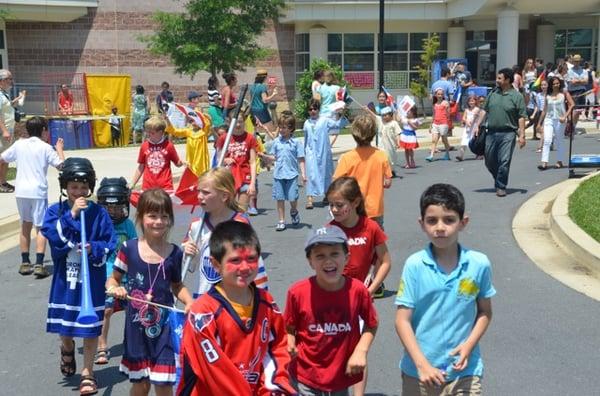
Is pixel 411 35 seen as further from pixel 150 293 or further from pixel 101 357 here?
pixel 150 293

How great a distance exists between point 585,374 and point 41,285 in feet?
18.3

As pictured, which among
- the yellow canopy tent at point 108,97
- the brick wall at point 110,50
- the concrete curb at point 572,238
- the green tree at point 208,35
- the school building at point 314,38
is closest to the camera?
the concrete curb at point 572,238

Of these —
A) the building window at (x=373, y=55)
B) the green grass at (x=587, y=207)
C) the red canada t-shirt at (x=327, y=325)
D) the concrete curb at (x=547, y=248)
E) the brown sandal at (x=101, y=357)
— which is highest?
the building window at (x=373, y=55)

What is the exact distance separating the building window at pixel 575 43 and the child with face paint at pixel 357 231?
29574 mm

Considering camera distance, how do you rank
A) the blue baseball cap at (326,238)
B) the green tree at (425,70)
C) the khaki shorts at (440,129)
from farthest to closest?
the green tree at (425,70) → the khaki shorts at (440,129) → the blue baseball cap at (326,238)

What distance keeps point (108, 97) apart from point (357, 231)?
20.1 metres

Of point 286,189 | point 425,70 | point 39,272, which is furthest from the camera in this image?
point 425,70

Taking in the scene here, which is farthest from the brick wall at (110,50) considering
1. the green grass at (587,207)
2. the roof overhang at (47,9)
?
the green grass at (587,207)

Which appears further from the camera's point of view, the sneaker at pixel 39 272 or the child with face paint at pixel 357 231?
the sneaker at pixel 39 272

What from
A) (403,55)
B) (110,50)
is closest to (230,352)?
(403,55)

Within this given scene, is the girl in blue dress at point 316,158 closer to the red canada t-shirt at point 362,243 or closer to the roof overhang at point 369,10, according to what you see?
the red canada t-shirt at point 362,243

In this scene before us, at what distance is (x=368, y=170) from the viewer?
716cm

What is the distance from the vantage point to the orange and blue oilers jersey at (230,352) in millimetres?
3387

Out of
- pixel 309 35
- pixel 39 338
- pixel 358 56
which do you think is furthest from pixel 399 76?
pixel 39 338
